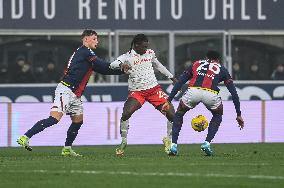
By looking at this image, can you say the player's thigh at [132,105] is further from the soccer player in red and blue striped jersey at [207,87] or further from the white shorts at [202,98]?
the white shorts at [202,98]

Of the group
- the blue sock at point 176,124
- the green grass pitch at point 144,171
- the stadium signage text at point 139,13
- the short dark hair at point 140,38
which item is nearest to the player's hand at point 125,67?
the short dark hair at point 140,38

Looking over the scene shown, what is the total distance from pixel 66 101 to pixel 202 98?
2.26 meters

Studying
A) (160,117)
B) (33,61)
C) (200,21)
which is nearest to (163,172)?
(160,117)

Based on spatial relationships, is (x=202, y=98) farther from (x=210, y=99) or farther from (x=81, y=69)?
(x=81, y=69)

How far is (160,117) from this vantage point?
25.7m

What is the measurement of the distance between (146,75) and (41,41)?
9.53m

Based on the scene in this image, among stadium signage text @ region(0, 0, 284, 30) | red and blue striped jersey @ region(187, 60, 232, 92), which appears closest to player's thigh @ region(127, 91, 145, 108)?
red and blue striped jersey @ region(187, 60, 232, 92)

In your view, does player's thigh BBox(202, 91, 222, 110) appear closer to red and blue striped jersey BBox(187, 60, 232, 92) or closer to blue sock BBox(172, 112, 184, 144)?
red and blue striped jersey BBox(187, 60, 232, 92)

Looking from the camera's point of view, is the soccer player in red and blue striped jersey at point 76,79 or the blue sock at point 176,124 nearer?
the blue sock at point 176,124

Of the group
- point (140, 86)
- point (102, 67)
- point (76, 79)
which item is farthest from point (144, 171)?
point (140, 86)

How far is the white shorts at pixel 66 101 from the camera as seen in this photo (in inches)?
760

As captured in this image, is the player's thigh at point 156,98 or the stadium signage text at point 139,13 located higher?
the stadium signage text at point 139,13

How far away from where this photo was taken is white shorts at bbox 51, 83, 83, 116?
63.3 feet

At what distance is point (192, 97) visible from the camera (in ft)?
62.9
